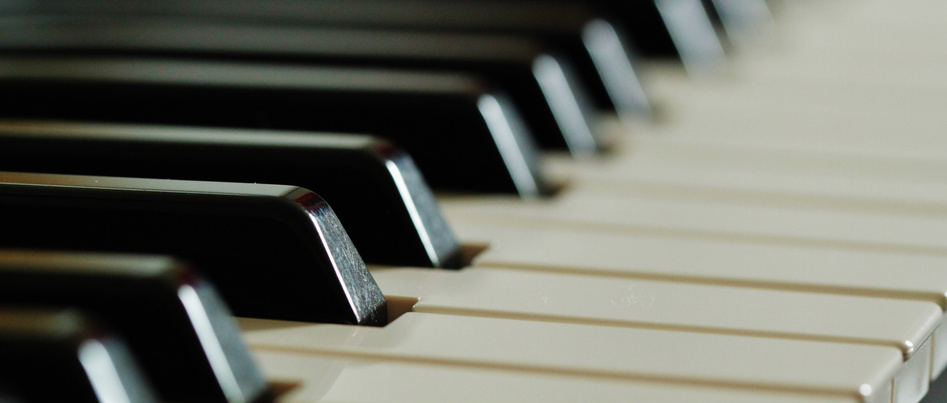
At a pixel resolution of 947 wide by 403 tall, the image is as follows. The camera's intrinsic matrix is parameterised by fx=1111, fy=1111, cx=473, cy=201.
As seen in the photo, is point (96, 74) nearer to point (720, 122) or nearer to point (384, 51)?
point (384, 51)

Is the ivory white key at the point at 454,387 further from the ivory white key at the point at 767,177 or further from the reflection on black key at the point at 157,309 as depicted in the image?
the ivory white key at the point at 767,177

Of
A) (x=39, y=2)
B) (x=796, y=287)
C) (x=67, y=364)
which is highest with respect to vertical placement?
(x=39, y=2)

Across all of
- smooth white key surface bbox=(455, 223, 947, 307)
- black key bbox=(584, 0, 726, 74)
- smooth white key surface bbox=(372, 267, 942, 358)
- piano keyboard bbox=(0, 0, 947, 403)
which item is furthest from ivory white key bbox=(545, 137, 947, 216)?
black key bbox=(584, 0, 726, 74)

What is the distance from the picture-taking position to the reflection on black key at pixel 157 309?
55cm

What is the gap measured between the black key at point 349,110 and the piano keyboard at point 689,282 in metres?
0.04

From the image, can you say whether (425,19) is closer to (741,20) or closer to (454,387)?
(741,20)

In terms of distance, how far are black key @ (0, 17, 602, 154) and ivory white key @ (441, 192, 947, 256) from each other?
0.19 meters

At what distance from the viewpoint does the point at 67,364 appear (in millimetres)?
470

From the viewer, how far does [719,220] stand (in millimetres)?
887

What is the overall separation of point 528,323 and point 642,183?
36cm

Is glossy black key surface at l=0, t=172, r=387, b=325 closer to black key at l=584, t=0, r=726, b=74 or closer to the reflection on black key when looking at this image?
the reflection on black key

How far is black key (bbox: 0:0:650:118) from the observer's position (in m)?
1.28

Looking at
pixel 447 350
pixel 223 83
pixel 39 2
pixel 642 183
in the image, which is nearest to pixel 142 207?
pixel 447 350

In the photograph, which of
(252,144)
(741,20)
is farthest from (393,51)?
(741,20)
